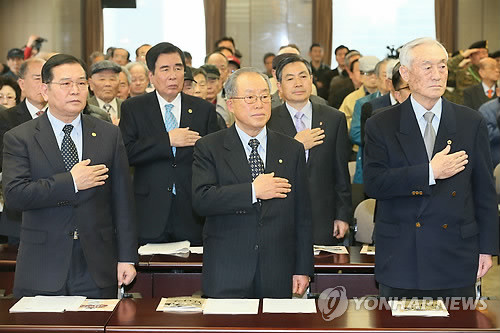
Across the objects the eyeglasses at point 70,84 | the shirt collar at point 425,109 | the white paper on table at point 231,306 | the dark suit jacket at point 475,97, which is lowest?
the white paper on table at point 231,306

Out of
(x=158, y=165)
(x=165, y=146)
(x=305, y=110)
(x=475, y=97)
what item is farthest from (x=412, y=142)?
(x=475, y=97)

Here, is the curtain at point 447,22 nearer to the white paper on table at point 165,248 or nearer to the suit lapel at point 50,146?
the white paper on table at point 165,248

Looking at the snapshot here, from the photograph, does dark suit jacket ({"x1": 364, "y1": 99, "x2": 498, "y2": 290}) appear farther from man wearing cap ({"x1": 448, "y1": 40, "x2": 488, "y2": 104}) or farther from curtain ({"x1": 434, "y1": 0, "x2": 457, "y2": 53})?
curtain ({"x1": 434, "y1": 0, "x2": 457, "y2": 53})

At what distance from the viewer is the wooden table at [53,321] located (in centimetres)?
310

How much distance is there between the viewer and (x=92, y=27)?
14445 mm

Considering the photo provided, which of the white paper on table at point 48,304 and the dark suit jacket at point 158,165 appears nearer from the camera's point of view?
the white paper on table at point 48,304

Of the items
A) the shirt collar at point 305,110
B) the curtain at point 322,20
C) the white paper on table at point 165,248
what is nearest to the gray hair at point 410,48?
the shirt collar at point 305,110

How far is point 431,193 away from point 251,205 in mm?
821

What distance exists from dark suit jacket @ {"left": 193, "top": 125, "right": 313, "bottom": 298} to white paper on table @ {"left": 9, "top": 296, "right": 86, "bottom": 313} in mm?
668

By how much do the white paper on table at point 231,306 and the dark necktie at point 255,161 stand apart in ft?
2.05

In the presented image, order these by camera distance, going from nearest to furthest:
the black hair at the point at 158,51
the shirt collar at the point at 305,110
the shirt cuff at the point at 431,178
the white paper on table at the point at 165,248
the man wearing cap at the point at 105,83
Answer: the shirt cuff at the point at 431,178 < the white paper on table at the point at 165,248 < the shirt collar at the point at 305,110 < the black hair at the point at 158,51 < the man wearing cap at the point at 105,83

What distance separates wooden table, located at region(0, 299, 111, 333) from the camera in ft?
10.2

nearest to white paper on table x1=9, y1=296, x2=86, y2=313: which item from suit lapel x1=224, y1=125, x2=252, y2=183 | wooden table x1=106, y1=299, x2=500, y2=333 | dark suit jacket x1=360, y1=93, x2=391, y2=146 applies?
wooden table x1=106, y1=299, x2=500, y2=333

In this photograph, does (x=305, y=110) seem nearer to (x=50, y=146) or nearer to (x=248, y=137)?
(x=248, y=137)
